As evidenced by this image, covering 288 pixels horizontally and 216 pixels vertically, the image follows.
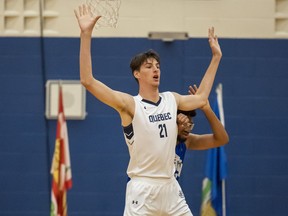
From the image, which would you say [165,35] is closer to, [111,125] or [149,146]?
[111,125]

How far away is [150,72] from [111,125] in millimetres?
3806

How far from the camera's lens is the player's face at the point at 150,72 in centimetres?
638

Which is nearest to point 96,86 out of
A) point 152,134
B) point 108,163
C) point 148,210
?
point 152,134

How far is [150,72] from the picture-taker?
6.38m

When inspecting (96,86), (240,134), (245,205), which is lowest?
(245,205)

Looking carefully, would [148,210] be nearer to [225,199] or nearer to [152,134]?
[152,134]

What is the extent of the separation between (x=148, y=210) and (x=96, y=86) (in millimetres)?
1034

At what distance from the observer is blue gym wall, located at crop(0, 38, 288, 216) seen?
10109 mm

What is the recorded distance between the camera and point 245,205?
10195 mm

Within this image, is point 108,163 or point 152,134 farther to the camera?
point 108,163

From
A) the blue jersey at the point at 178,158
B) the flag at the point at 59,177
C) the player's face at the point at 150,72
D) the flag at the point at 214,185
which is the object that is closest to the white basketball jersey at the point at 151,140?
the player's face at the point at 150,72

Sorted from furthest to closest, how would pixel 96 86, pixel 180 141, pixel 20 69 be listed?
pixel 20 69 → pixel 180 141 → pixel 96 86

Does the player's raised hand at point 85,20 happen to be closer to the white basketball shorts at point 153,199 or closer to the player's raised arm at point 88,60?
the player's raised arm at point 88,60

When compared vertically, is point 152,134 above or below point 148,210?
above
